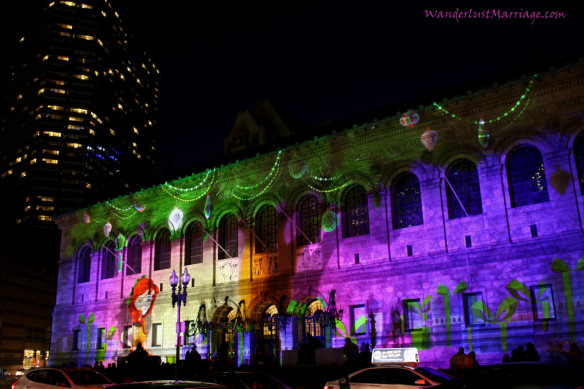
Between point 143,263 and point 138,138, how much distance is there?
359 feet

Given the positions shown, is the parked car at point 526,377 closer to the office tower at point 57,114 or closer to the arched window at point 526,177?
the arched window at point 526,177

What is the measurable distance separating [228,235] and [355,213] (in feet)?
26.7

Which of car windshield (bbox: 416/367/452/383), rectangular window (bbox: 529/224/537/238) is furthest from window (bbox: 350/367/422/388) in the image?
rectangular window (bbox: 529/224/537/238)

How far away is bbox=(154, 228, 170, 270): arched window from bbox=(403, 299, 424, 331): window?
15619mm

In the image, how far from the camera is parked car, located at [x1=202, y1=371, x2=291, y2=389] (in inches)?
504

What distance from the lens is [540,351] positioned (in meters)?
20.4

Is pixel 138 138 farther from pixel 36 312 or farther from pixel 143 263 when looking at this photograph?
pixel 143 263

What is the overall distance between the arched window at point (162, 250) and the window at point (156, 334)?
346cm

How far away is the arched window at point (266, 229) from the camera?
29219mm

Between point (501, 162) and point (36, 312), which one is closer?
point (501, 162)

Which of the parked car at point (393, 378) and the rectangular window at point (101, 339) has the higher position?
Result: the rectangular window at point (101, 339)

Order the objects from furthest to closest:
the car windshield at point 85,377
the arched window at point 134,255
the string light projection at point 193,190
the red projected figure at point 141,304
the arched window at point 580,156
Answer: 1. the arched window at point 134,255
2. the red projected figure at point 141,304
3. the string light projection at point 193,190
4. the arched window at point 580,156
5. the car windshield at point 85,377

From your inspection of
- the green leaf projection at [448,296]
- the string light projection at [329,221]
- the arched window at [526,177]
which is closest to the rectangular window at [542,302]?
the green leaf projection at [448,296]

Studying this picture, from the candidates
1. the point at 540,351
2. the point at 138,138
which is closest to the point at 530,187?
the point at 540,351
